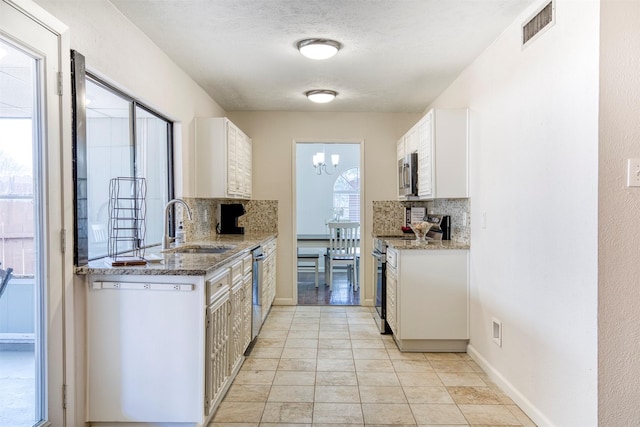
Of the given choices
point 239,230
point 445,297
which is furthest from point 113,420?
point 239,230

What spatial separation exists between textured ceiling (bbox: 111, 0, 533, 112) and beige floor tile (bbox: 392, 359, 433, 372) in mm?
2450

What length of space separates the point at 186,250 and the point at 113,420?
136 centimetres

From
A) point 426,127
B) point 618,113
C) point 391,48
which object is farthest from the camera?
Result: point 426,127

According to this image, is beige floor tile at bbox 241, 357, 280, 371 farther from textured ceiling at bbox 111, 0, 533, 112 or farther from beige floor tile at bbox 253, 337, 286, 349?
textured ceiling at bbox 111, 0, 533, 112

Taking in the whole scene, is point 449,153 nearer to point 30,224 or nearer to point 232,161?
point 232,161

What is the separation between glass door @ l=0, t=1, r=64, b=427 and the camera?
1642mm

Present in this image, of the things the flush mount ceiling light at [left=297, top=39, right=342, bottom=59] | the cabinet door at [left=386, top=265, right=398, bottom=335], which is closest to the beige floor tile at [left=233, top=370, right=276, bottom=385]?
the cabinet door at [left=386, top=265, right=398, bottom=335]

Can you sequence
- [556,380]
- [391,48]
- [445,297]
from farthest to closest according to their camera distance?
[445,297], [391,48], [556,380]

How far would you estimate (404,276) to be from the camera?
333cm

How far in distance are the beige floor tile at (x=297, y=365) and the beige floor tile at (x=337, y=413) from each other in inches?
22.2

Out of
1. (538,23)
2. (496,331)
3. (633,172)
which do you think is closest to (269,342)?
(496,331)

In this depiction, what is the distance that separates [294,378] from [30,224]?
1926mm

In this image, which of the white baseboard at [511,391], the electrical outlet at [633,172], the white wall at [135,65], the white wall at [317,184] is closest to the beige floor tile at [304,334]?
the white baseboard at [511,391]

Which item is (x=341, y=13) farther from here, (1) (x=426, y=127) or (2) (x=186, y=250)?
(2) (x=186, y=250)
